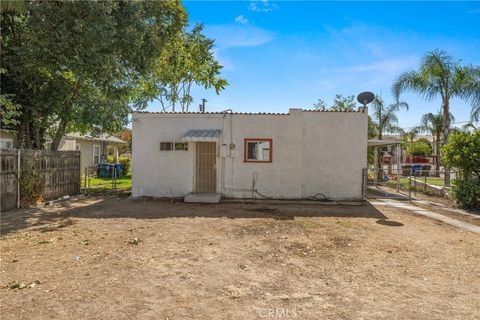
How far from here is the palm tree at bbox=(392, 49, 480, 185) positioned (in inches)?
714

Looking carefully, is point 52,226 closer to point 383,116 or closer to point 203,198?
point 203,198

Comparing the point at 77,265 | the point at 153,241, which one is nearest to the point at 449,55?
the point at 153,241

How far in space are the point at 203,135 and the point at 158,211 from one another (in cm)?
386

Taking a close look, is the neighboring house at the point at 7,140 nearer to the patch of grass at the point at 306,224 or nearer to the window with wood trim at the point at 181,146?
the window with wood trim at the point at 181,146

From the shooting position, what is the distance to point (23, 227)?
30.7 ft

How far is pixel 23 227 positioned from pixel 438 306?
395 inches

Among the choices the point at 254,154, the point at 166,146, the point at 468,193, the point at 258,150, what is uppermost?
the point at 166,146

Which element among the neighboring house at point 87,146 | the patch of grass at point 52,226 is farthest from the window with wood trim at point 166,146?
the neighboring house at point 87,146

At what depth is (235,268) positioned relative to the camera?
20.3 feet

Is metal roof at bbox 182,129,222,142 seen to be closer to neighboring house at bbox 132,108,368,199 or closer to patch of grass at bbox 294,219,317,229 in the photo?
neighboring house at bbox 132,108,368,199

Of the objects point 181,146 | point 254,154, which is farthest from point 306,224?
point 181,146

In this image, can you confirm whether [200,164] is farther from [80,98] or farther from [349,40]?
[349,40]

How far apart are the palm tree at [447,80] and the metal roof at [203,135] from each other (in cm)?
1264

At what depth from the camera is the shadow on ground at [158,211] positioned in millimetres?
10408
